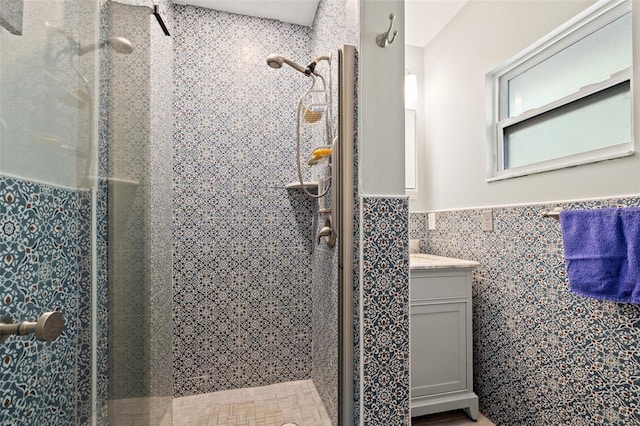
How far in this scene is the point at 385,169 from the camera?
122 cm

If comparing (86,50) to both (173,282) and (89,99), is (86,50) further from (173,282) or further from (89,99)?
(173,282)

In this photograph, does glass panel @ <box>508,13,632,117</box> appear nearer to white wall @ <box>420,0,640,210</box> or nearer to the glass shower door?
white wall @ <box>420,0,640,210</box>

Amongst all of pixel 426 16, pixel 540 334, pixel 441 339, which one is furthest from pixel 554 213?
pixel 426 16

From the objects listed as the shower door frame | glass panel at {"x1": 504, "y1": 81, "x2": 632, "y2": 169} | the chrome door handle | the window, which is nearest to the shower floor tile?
the shower door frame

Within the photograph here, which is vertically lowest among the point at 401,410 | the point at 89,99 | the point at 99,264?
the point at 401,410

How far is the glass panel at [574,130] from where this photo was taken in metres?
1.27

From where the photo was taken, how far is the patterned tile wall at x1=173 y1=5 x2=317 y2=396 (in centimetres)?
195

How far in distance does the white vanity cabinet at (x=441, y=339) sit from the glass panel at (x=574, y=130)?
0.71 metres


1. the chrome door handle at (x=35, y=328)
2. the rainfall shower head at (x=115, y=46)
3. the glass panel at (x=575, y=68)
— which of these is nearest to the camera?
the chrome door handle at (x=35, y=328)

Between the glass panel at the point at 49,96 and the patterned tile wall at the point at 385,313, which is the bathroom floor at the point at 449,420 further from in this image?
the glass panel at the point at 49,96

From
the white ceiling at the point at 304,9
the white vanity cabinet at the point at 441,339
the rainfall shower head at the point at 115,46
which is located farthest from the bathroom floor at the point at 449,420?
the white ceiling at the point at 304,9

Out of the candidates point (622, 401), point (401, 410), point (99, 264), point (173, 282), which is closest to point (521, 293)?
point (622, 401)

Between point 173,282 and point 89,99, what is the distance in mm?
1266

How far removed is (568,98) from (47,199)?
2067 millimetres
